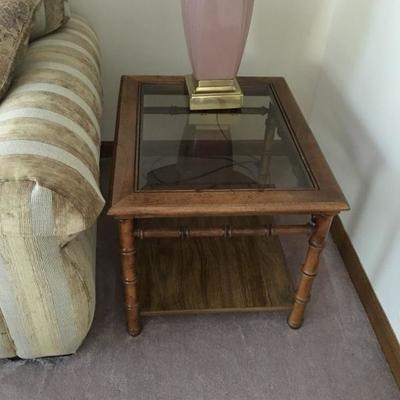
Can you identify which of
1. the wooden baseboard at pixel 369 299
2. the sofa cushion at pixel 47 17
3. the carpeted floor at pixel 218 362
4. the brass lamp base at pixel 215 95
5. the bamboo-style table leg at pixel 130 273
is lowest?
the carpeted floor at pixel 218 362

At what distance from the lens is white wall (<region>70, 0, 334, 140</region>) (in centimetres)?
150

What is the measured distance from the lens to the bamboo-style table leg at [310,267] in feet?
3.44

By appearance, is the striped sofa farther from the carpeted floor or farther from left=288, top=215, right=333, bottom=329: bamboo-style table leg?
left=288, top=215, right=333, bottom=329: bamboo-style table leg

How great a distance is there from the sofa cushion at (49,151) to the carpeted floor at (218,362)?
47cm

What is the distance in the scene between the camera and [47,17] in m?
1.21

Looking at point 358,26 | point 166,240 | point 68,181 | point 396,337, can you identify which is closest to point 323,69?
point 358,26

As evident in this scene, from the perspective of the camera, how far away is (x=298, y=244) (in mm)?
1529

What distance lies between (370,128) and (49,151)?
0.91 m

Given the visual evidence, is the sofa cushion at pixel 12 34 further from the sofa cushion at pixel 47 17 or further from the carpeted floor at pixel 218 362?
the carpeted floor at pixel 218 362

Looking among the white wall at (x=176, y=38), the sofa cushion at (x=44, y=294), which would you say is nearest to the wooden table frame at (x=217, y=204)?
the sofa cushion at (x=44, y=294)

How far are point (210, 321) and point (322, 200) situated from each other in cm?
52

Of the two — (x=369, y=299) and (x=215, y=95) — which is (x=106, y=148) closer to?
(x=215, y=95)

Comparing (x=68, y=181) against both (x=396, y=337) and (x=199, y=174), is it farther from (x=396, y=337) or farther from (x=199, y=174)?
(x=396, y=337)

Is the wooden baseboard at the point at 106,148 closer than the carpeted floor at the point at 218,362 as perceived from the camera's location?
No
